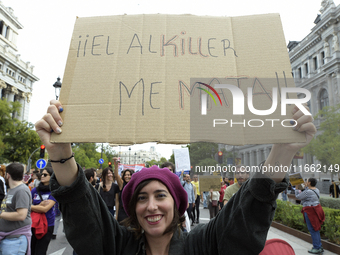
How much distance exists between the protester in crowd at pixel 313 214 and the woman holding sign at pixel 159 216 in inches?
257

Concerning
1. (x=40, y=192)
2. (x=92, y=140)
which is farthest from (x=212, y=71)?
(x=40, y=192)

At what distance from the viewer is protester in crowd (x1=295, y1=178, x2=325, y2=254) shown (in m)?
6.90

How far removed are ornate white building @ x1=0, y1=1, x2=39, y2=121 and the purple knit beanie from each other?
56667 mm

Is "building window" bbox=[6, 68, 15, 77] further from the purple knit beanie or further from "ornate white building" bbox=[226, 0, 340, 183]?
the purple knit beanie

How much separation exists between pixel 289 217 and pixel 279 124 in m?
9.59

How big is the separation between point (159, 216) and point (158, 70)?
988 mm

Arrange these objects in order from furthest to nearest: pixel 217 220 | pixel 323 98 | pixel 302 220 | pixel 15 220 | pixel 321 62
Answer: pixel 321 62
pixel 323 98
pixel 302 220
pixel 15 220
pixel 217 220

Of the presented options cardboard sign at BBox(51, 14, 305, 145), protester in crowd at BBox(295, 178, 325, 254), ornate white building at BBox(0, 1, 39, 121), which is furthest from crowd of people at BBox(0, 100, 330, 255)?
ornate white building at BBox(0, 1, 39, 121)

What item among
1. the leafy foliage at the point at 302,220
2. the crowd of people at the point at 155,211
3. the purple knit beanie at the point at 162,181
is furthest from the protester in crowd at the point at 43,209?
the leafy foliage at the point at 302,220

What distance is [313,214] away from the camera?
7055mm

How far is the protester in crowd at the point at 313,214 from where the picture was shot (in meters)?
6.90

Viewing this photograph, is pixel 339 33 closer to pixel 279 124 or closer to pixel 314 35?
pixel 314 35

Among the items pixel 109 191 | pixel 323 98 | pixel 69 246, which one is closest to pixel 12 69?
pixel 69 246

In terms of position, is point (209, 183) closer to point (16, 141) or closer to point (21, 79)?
point (16, 141)
